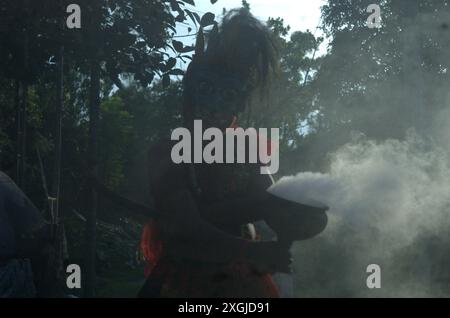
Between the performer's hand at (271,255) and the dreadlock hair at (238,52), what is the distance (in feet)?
3.39

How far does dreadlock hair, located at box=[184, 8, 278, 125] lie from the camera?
388 centimetres

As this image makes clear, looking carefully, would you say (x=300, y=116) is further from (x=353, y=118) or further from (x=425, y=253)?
(x=425, y=253)

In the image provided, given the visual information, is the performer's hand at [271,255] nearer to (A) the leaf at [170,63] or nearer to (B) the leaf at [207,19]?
(B) the leaf at [207,19]

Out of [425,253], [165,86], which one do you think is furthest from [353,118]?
[165,86]

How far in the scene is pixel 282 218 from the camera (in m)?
3.19

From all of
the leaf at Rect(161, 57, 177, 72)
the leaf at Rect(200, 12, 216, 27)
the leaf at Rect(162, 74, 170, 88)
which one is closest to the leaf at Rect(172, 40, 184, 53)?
the leaf at Rect(161, 57, 177, 72)

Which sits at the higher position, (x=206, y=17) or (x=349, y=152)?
(x=206, y=17)

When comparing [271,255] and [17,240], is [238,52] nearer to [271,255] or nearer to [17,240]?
[271,255]

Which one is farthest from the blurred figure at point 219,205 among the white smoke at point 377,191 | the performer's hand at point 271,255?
the white smoke at point 377,191

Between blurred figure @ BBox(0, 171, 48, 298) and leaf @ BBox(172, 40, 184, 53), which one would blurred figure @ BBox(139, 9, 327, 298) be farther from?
leaf @ BBox(172, 40, 184, 53)

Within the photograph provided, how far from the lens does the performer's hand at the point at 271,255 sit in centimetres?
317

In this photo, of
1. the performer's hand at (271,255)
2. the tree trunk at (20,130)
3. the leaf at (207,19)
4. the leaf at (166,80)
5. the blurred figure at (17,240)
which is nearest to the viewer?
the performer's hand at (271,255)

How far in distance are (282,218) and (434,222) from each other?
1329 millimetres

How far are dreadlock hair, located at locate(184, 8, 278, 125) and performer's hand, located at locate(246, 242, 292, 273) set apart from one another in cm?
103
